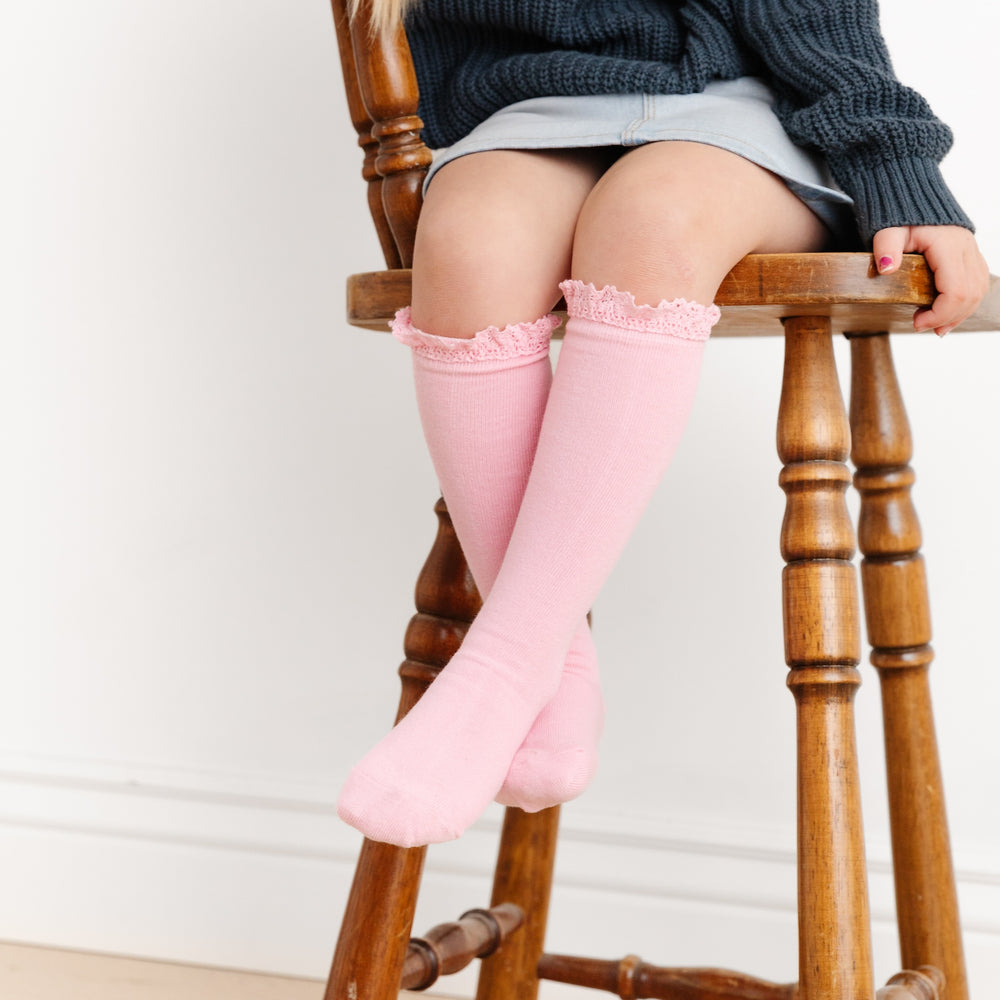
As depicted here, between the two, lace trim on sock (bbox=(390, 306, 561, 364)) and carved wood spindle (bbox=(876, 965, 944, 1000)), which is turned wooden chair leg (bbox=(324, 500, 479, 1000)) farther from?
carved wood spindle (bbox=(876, 965, 944, 1000))

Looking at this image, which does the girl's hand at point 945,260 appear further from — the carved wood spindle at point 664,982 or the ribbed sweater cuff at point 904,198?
the carved wood spindle at point 664,982

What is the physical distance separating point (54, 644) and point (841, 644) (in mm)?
882

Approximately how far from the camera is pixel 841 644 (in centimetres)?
67

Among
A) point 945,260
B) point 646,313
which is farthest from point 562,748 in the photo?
point 945,260

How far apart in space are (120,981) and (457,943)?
17.4 inches

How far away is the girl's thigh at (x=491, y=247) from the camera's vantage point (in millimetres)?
671

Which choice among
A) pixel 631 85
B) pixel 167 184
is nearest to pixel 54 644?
pixel 167 184

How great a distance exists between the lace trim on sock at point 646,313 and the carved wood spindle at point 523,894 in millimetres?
431

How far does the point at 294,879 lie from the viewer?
119 cm

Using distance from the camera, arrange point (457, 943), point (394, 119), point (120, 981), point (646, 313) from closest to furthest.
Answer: point (646, 313), point (394, 119), point (457, 943), point (120, 981)

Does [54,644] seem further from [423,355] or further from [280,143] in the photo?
[423,355]

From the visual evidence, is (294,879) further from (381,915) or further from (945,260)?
(945,260)

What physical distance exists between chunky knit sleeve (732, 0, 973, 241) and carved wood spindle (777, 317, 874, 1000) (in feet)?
0.27

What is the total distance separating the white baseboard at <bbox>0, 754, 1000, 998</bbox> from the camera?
112 cm
